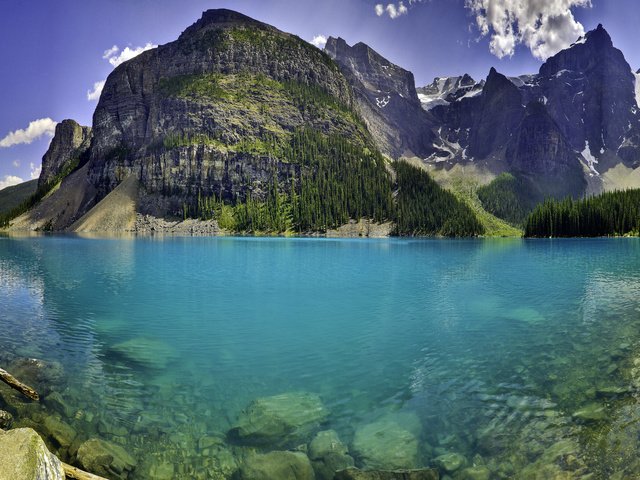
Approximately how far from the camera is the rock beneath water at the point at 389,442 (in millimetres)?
11538

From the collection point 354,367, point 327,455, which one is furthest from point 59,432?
point 354,367

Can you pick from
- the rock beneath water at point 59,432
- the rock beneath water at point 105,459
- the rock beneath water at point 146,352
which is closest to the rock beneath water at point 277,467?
the rock beneath water at point 105,459

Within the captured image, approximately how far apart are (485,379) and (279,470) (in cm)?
1052

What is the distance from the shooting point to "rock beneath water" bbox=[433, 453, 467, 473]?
1124 centimetres

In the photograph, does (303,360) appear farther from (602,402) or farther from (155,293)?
(155,293)

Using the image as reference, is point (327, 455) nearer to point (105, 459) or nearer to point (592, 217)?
point (105, 459)

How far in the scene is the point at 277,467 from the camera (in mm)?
11172

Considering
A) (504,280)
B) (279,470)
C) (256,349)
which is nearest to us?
(279,470)

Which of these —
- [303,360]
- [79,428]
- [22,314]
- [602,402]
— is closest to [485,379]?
[602,402]

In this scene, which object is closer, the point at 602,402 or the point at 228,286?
the point at 602,402

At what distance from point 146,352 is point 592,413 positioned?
792 inches

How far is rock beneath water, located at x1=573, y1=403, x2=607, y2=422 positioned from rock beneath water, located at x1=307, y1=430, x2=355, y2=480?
8.47 metres

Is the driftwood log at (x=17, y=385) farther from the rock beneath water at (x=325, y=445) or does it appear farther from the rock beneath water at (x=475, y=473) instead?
the rock beneath water at (x=475, y=473)

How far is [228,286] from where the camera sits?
43.7 metres
